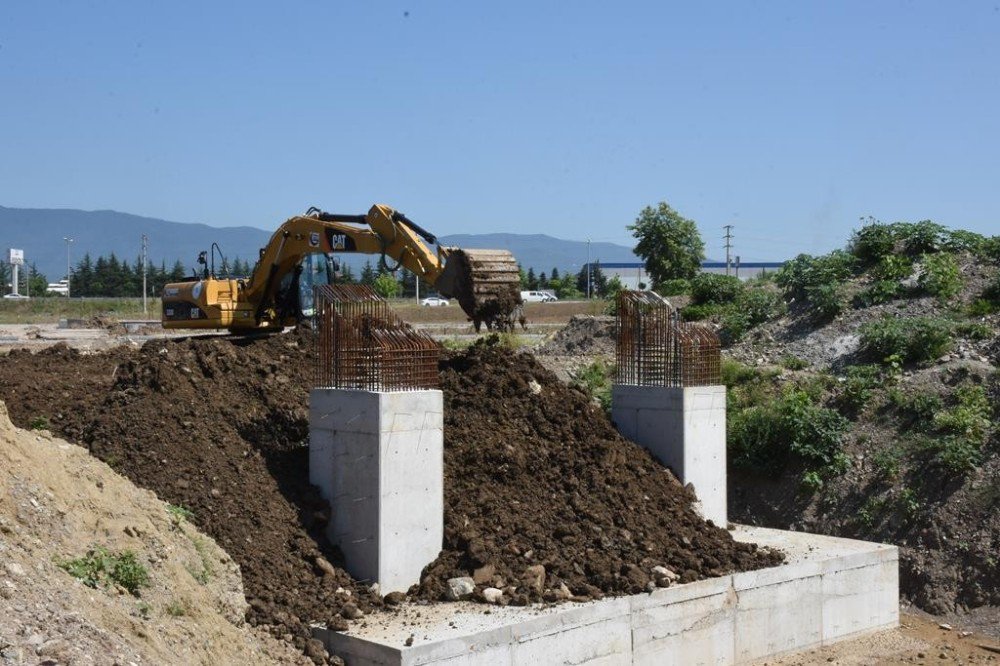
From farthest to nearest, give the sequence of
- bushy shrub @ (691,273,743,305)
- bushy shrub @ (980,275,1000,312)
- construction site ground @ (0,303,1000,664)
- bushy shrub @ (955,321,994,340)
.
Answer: bushy shrub @ (691,273,743,305)
bushy shrub @ (980,275,1000,312)
bushy shrub @ (955,321,994,340)
construction site ground @ (0,303,1000,664)

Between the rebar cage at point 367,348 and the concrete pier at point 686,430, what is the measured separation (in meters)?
3.09

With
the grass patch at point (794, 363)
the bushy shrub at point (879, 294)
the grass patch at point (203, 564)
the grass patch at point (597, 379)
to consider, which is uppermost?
the bushy shrub at point (879, 294)

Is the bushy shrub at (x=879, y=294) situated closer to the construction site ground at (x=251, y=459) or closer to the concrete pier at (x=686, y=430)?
the construction site ground at (x=251, y=459)

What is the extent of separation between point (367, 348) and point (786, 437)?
303 inches

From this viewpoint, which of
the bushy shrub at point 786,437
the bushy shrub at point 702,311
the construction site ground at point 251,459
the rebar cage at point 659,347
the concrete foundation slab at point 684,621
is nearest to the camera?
the concrete foundation slab at point 684,621

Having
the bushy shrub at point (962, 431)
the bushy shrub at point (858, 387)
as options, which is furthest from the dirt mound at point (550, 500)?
the bushy shrub at point (858, 387)

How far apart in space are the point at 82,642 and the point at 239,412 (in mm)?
4386

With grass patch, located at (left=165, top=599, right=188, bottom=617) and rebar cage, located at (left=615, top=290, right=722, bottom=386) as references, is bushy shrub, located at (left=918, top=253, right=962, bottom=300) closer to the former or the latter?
rebar cage, located at (left=615, top=290, right=722, bottom=386)

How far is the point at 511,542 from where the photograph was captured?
9562 mm

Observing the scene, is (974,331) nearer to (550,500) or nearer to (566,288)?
(550,500)

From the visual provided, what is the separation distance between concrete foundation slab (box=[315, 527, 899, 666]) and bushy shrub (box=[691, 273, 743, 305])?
32.5ft

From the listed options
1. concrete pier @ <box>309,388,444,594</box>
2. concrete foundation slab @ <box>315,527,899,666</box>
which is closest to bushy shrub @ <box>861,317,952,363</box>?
concrete foundation slab @ <box>315,527,899,666</box>

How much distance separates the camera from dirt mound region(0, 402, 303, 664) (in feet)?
20.3

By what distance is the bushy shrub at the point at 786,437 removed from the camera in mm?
15141
